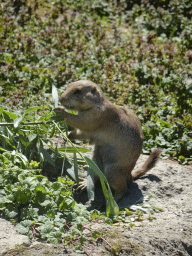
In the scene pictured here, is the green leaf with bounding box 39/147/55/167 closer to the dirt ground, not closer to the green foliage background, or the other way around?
the dirt ground

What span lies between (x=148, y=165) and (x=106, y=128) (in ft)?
2.19

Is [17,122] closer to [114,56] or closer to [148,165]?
[148,165]

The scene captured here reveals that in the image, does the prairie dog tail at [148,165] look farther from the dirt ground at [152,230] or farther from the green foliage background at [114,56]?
the green foliage background at [114,56]

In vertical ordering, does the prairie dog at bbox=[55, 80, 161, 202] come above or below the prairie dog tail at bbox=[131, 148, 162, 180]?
above

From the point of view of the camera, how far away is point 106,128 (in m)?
3.82

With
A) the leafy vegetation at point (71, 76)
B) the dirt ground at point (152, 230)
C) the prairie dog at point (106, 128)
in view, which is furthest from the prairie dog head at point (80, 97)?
the dirt ground at point (152, 230)

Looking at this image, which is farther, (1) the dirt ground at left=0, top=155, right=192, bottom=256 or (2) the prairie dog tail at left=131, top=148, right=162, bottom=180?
(2) the prairie dog tail at left=131, top=148, right=162, bottom=180

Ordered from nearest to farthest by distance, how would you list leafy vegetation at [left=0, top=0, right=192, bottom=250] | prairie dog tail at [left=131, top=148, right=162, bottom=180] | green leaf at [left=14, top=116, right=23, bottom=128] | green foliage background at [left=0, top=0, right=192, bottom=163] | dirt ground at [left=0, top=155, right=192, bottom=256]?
dirt ground at [left=0, top=155, right=192, bottom=256]
leafy vegetation at [left=0, top=0, right=192, bottom=250]
green leaf at [left=14, top=116, right=23, bottom=128]
prairie dog tail at [left=131, top=148, right=162, bottom=180]
green foliage background at [left=0, top=0, right=192, bottom=163]

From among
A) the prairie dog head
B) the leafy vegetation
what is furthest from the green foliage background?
the prairie dog head

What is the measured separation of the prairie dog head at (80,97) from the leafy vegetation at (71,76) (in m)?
0.22

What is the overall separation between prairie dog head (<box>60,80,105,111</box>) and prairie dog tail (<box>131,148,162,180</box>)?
85 cm

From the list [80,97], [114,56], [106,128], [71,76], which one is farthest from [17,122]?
[114,56]

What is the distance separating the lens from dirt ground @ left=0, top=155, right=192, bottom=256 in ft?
8.19

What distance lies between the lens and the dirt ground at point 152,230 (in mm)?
2496
